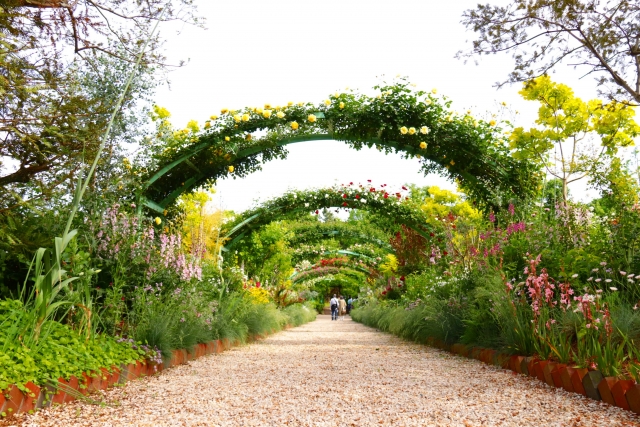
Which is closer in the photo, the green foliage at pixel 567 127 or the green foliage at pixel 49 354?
the green foliage at pixel 49 354

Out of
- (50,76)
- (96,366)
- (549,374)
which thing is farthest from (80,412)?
(549,374)

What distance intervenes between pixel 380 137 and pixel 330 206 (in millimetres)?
4069

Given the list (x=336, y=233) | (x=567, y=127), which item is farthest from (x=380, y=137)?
(x=336, y=233)

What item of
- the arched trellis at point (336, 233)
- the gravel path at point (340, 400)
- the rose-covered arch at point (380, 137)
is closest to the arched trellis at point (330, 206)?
the rose-covered arch at point (380, 137)

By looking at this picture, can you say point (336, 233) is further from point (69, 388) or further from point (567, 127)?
point (69, 388)

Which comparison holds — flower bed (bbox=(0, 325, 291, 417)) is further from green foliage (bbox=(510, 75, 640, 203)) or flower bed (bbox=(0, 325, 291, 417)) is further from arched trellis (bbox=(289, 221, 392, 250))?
arched trellis (bbox=(289, 221, 392, 250))

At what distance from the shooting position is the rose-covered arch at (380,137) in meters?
6.91

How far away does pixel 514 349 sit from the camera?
3.85 meters

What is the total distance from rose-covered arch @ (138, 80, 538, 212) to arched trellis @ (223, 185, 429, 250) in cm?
269

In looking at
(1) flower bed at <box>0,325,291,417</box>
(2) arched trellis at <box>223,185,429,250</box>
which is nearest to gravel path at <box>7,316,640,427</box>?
(1) flower bed at <box>0,325,291,417</box>

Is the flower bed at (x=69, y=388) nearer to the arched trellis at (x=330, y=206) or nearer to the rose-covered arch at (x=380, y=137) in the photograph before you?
the rose-covered arch at (x=380, y=137)

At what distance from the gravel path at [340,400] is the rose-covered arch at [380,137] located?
3.53m

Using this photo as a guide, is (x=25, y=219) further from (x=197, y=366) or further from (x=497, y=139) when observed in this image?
(x=497, y=139)

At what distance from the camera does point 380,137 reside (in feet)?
23.2
